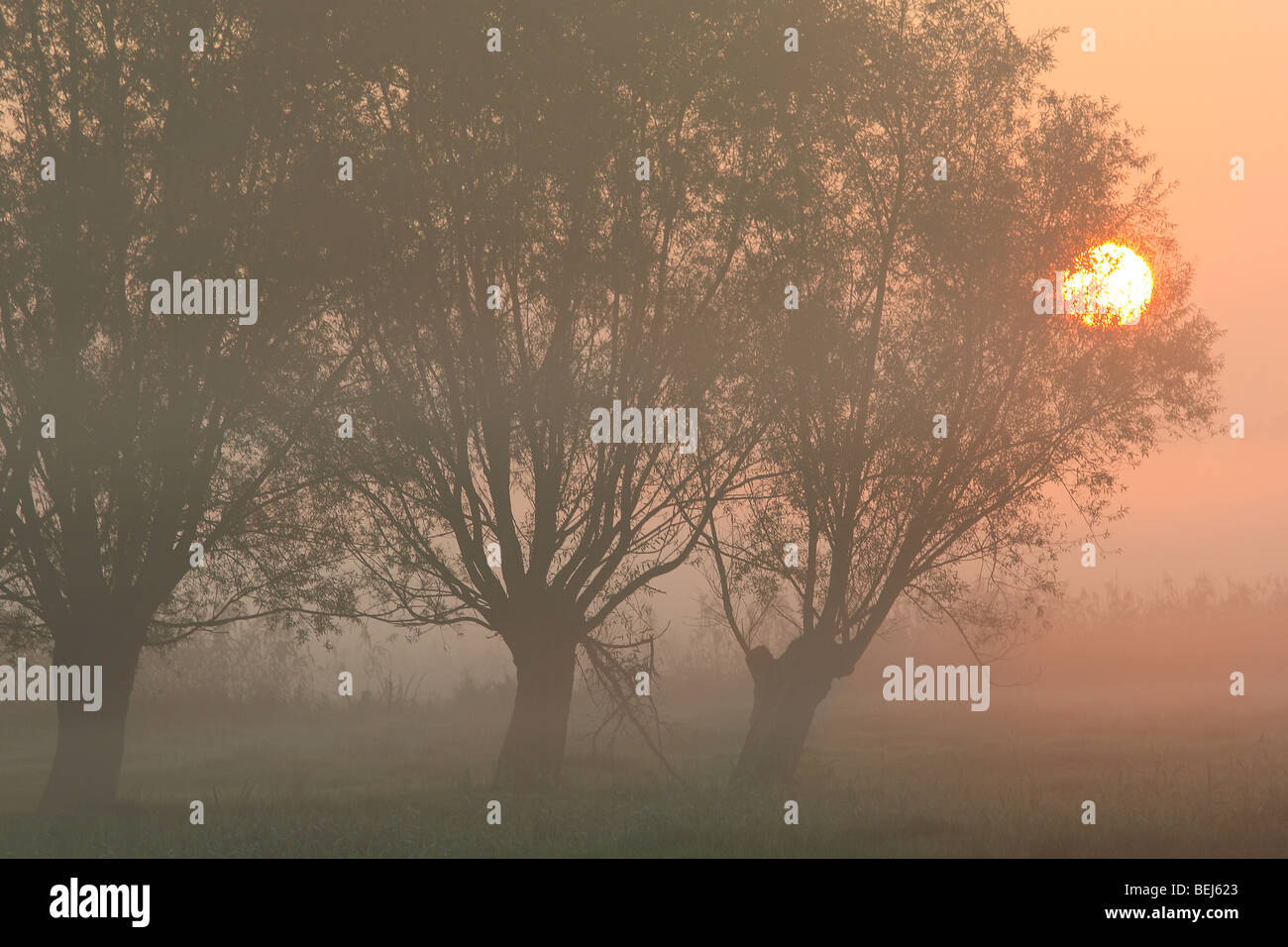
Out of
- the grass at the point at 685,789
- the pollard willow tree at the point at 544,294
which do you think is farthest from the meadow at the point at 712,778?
the pollard willow tree at the point at 544,294

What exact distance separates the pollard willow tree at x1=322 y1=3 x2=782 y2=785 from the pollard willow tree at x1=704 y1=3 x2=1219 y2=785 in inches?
78.1

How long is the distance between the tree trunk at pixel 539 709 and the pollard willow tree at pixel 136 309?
24.2 ft

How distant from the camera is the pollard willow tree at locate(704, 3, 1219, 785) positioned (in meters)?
29.5

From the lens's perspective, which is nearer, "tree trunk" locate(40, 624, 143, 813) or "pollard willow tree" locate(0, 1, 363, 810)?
"pollard willow tree" locate(0, 1, 363, 810)

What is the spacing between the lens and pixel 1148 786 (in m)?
28.6

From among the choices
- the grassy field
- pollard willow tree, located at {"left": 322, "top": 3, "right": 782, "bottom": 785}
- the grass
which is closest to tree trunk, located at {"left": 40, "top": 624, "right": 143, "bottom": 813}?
the grassy field

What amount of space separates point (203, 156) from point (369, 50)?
441cm

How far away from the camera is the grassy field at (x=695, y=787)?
20.9m

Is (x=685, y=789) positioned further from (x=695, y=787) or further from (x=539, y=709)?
(x=539, y=709)

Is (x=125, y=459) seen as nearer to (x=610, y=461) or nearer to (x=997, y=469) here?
(x=610, y=461)

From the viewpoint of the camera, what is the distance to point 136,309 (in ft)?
91.9

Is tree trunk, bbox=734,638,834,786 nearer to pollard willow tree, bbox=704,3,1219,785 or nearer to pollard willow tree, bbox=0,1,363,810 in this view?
pollard willow tree, bbox=704,3,1219,785

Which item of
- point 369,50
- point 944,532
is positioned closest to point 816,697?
point 944,532
